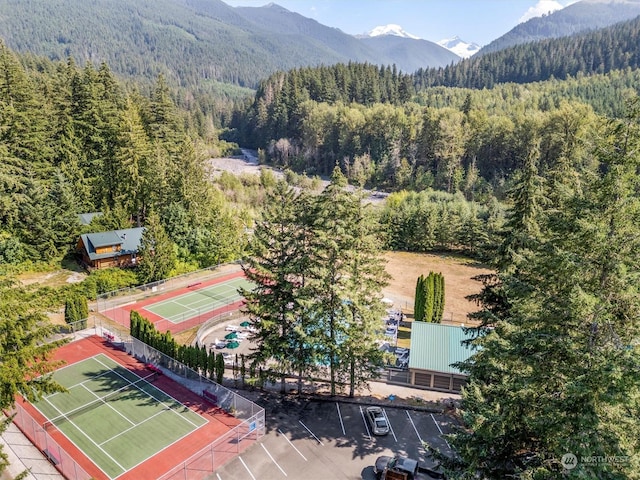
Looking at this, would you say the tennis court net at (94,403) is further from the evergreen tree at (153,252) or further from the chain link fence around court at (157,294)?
the evergreen tree at (153,252)

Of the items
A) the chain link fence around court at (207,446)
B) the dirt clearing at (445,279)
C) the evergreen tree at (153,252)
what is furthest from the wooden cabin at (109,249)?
the dirt clearing at (445,279)

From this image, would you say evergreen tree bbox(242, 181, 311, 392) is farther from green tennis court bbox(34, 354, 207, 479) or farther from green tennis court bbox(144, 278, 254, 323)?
green tennis court bbox(144, 278, 254, 323)

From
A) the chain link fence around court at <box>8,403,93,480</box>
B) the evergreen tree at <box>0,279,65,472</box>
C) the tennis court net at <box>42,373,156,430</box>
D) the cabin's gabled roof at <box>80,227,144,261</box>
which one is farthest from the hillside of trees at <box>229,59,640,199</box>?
the chain link fence around court at <box>8,403,93,480</box>

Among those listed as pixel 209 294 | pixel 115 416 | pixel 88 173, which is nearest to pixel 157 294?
pixel 209 294

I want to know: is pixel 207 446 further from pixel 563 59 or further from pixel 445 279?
pixel 563 59

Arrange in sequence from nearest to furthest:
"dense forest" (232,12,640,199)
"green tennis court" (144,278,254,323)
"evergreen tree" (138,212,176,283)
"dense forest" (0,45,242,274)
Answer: "green tennis court" (144,278,254,323) < "evergreen tree" (138,212,176,283) < "dense forest" (0,45,242,274) < "dense forest" (232,12,640,199)

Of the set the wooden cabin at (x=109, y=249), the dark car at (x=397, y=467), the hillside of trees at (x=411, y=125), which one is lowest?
the dark car at (x=397, y=467)

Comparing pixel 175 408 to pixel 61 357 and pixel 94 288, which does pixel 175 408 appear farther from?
pixel 94 288

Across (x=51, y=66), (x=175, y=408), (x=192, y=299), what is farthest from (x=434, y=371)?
(x=51, y=66)
